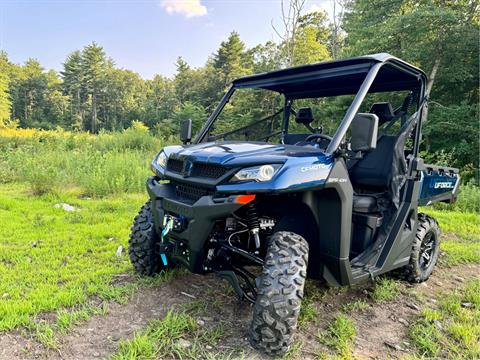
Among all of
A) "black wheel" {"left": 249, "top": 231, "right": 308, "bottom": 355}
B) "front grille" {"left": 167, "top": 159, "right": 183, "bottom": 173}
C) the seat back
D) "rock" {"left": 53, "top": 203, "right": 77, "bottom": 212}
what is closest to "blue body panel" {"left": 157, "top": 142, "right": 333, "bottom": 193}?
"front grille" {"left": 167, "top": 159, "right": 183, "bottom": 173}

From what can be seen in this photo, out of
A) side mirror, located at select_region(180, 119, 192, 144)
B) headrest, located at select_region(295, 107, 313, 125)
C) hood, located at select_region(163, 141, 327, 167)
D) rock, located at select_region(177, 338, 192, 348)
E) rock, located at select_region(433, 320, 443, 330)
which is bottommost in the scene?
rock, located at select_region(433, 320, 443, 330)

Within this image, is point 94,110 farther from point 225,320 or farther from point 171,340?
point 171,340

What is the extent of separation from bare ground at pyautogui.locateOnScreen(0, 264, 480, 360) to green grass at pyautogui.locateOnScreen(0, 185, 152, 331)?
0.87 ft

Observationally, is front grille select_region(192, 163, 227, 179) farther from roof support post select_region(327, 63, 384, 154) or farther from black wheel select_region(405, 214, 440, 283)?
black wheel select_region(405, 214, 440, 283)

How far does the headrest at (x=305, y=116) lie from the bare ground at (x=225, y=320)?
1756 mm

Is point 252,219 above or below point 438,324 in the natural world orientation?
above

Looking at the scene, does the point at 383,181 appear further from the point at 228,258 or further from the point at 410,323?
the point at 228,258

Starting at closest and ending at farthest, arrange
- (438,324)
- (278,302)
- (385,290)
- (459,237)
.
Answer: (278,302)
(438,324)
(385,290)
(459,237)

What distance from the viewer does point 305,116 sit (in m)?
3.99

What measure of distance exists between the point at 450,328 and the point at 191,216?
2035 mm

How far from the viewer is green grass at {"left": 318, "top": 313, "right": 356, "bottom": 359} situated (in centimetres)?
231

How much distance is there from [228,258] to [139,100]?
230ft

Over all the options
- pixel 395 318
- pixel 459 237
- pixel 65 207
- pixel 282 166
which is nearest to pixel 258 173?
pixel 282 166

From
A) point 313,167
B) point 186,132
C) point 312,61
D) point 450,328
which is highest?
point 312,61
